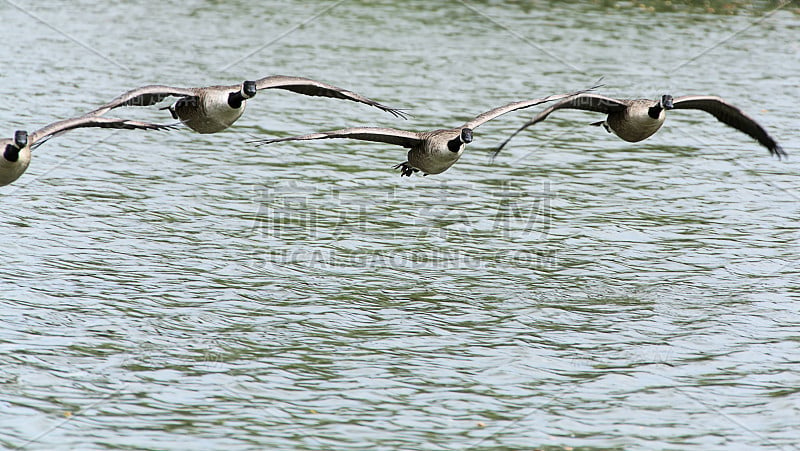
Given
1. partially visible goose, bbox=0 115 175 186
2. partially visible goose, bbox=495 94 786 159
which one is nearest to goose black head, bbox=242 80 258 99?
partially visible goose, bbox=0 115 175 186

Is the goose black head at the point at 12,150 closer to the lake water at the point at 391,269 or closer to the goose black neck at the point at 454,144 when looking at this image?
the lake water at the point at 391,269

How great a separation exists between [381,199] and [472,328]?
6542mm

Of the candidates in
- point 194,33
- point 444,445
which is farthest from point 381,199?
point 194,33

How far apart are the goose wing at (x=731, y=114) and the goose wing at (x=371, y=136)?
417 cm

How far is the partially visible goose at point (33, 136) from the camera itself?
47.8 feet

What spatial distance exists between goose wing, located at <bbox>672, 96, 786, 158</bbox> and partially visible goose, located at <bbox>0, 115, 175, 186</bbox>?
808cm

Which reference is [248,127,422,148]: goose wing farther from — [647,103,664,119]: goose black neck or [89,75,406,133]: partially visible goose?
[647,103,664,119]: goose black neck

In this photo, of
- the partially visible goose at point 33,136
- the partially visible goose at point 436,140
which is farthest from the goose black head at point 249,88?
the partially visible goose at point 33,136

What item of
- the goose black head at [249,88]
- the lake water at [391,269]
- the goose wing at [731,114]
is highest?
the goose black head at [249,88]

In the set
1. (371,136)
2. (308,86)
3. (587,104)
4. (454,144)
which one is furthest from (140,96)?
(587,104)

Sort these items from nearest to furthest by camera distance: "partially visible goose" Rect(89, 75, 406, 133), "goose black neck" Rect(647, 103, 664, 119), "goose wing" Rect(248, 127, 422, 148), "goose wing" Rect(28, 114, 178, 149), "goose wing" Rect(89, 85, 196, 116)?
"goose wing" Rect(248, 127, 422, 148) → "goose wing" Rect(28, 114, 178, 149) → "goose wing" Rect(89, 85, 196, 116) → "partially visible goose" Rect(89, 75, 406, 133) → "goose black neck" Rect(647, 103, 664, 119)

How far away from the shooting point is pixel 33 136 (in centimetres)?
1458

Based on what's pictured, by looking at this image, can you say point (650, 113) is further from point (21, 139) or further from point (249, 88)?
point (21, 139)

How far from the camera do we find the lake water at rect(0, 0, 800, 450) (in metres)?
12.4
